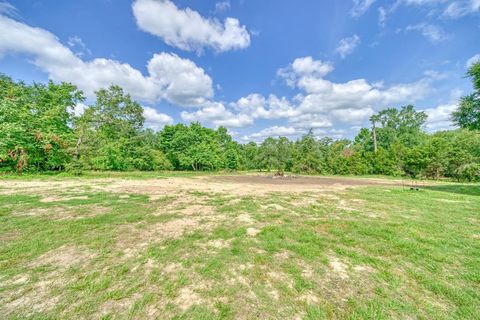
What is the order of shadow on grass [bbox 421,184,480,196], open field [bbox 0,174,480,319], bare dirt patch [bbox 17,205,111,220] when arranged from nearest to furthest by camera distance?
open field [bbox 0,174,480,319]
bare dirt patch [bbox 17,205,111,220]
shadow on grass [bbox 421,184,480,196]

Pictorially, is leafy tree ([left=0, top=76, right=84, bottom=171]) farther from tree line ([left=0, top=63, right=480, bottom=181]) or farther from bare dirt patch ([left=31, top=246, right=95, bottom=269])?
bare dirt patch ([left=31, top=246, right=95, bottom=269])

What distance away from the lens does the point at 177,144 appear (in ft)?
116

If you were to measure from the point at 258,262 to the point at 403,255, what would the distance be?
8.47 feet

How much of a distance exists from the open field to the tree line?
45.5 feet

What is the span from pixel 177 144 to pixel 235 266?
34732 mm

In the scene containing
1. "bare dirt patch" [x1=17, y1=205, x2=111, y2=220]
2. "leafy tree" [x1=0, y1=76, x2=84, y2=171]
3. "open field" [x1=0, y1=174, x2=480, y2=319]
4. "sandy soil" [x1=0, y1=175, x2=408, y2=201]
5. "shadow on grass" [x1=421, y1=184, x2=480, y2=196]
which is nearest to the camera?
"open field" [x1=0, y1=174, x2=480, y2=319]

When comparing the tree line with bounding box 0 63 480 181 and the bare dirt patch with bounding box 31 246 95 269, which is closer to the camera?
the bare dirt patch with bounding box 31 246 95 269

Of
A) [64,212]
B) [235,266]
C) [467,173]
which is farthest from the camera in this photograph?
[467,173]

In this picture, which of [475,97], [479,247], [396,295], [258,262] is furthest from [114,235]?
[475,97]

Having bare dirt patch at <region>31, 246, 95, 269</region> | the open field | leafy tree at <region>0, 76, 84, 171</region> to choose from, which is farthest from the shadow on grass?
leafy tree at <region>0, 76, 84, 171</region>

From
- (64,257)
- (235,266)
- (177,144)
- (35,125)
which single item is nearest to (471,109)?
(235,266)

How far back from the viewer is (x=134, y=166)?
28.0m

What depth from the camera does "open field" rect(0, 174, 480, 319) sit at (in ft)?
6.89

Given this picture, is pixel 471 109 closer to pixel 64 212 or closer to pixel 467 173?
pixel 467 173
